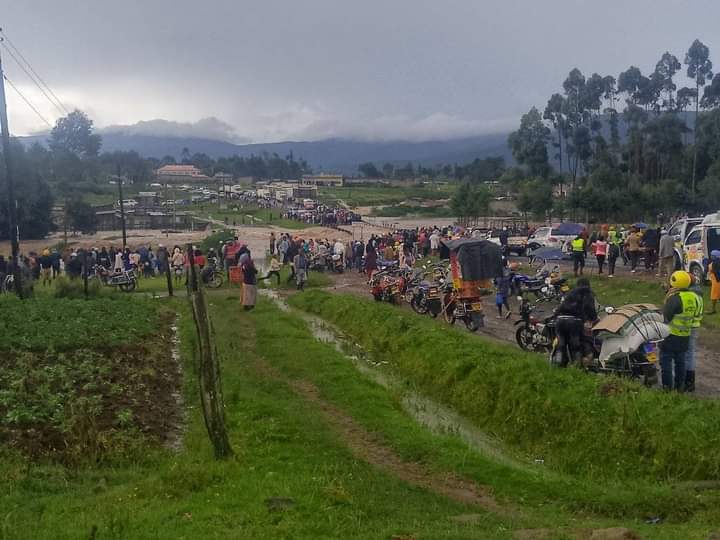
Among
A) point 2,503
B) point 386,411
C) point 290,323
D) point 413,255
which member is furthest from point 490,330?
point 413,255

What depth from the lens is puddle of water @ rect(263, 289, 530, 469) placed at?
10.3 meters

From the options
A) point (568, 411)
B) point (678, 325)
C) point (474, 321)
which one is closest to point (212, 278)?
point (474, 321)

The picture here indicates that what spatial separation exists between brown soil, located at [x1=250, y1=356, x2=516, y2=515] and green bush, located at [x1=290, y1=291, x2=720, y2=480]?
162 centimetres

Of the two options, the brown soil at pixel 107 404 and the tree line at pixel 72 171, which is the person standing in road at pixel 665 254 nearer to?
the brown soil at pixel 107 404

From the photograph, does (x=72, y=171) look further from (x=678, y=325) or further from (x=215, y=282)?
(x=678, y=325)

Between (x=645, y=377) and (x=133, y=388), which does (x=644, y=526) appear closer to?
(x=645, y=377)

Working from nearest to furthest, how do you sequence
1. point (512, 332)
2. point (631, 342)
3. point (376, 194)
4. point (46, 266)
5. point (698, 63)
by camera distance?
point (631, 342), point (512, 332), point (46, 266), point (698, 63), point (376, 194)

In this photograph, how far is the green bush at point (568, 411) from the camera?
8.62 meters

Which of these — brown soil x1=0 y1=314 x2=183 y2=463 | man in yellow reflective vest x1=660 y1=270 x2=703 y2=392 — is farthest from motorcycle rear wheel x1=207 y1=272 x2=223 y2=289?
man in yellow reflective vest x1=660 y1=270 x2=703 y2=392

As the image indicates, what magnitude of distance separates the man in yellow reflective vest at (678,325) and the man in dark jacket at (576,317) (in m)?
1.35

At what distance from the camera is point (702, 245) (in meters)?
20.6

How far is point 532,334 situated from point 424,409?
3.16 metres

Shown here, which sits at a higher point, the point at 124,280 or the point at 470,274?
the point at 470,274

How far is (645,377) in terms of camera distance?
10992 millimetres
